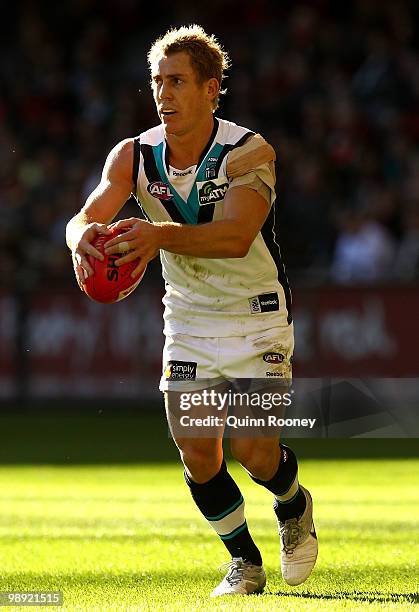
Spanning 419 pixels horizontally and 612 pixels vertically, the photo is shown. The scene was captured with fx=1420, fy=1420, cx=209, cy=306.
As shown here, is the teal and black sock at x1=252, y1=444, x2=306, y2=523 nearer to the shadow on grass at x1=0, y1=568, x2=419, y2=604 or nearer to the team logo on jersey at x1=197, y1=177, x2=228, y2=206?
the shadow on grass at x1=0, y1=568, x2=419, y2=604

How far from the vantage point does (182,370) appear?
625 cm

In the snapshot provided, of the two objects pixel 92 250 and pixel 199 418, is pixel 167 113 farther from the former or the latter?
pixel 199 418

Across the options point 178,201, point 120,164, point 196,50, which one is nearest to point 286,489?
point 178,201

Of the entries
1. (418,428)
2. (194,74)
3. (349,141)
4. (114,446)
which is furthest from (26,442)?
(194,74)

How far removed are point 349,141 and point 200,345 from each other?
35.7ft

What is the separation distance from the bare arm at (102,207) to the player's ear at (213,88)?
433 millimetres

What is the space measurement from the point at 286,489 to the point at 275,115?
11.5m

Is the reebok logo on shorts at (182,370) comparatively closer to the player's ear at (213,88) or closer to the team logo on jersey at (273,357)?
the team logo on jersey at (273,357)

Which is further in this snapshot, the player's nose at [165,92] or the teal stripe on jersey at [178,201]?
the teal stripe on jersey at [178,201]

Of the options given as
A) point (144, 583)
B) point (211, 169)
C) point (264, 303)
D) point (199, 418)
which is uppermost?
point (211, 169)

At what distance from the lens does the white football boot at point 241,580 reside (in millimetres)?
6004

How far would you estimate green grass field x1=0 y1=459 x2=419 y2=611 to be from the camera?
19.3 ft

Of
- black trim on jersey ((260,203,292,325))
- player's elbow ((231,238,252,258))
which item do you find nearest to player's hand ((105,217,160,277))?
player's elbow ((231,238,252,258))

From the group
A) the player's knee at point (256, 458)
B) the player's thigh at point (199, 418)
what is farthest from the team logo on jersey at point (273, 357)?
the player's knee at point (256, 458)
